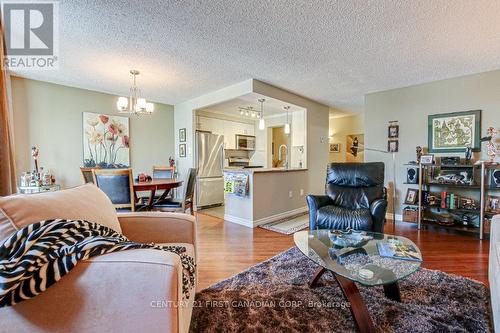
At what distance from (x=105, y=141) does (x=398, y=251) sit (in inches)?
181

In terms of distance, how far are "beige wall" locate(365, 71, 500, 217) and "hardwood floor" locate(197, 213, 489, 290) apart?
3.48 feet

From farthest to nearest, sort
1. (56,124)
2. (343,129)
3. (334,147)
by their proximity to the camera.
A: (334,147), (343,129), (56,124)

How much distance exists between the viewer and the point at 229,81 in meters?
3.68

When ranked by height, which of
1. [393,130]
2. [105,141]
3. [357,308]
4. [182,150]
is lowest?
[357,308]

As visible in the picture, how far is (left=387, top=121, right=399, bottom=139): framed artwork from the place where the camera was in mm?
4035

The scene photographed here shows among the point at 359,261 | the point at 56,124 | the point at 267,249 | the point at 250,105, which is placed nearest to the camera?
the point at 359,261

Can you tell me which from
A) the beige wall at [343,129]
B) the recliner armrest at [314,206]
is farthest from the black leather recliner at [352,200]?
the beige wall at [343,129]

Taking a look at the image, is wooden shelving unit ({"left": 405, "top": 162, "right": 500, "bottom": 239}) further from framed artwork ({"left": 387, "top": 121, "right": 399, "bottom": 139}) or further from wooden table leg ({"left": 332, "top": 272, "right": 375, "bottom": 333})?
wooden table leg ({"left": 332, "top": 272, "right": 375, "bottom": 333})

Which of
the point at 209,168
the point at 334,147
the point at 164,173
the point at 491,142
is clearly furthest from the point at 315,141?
the point at 164,173

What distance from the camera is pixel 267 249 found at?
2.72m

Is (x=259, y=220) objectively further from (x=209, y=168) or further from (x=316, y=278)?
(x=316, y=278)

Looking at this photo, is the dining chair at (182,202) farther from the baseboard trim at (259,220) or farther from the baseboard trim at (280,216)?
the baseboard trim at (280,216)

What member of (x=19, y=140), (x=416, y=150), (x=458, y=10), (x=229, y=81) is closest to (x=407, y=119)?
(x=416, y=150)

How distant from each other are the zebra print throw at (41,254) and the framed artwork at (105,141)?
369 cm
